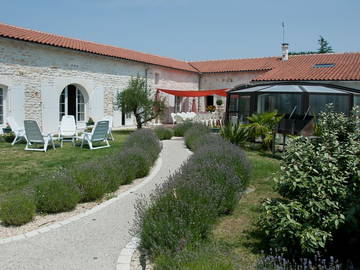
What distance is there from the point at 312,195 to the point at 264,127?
7.22 meters

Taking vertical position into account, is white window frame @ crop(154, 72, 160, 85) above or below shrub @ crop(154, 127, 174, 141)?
above

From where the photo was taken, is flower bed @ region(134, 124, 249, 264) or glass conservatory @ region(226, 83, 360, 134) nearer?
flower bed @ region(134, 124, 249, 264)

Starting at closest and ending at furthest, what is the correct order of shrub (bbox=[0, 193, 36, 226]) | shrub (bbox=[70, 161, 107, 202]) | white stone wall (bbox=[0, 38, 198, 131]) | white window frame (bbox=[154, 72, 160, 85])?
shrub (bbox=[0, 193, 36, 226]) → shrub (bbox=[70, 161, 107, 202]) → white stone wall (bbox=[0, 38, 198, 131]) → white window frame (bbox=[154, 72, 160, 85])

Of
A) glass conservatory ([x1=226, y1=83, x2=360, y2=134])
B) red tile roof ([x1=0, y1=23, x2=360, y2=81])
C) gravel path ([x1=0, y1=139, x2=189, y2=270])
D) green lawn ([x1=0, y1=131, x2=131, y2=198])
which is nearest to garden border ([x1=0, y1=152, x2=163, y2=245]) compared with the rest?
gravel path ([x1=0, y1=139, x2=189, y2=270])

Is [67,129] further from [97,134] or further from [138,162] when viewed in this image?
[138,162]

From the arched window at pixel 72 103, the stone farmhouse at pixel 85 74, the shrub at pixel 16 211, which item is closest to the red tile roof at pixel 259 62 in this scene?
the stone farmhouse at pixel 85 74

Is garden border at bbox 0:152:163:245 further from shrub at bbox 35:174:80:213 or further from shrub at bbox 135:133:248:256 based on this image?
shrub at bbox 135:133:248:256

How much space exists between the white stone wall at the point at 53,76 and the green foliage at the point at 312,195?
12.6 meters

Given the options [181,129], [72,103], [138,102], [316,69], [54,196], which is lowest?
[54,196]

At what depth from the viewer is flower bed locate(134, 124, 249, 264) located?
3.21m

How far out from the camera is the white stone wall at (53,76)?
1362 centimetres

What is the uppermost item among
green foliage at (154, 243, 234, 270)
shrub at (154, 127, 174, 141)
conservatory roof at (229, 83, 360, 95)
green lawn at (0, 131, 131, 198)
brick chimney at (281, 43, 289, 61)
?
brick chimney at (281, 43, 289, 61)

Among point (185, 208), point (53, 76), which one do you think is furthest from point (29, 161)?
point (53, 76)

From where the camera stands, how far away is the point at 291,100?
42.3ft
